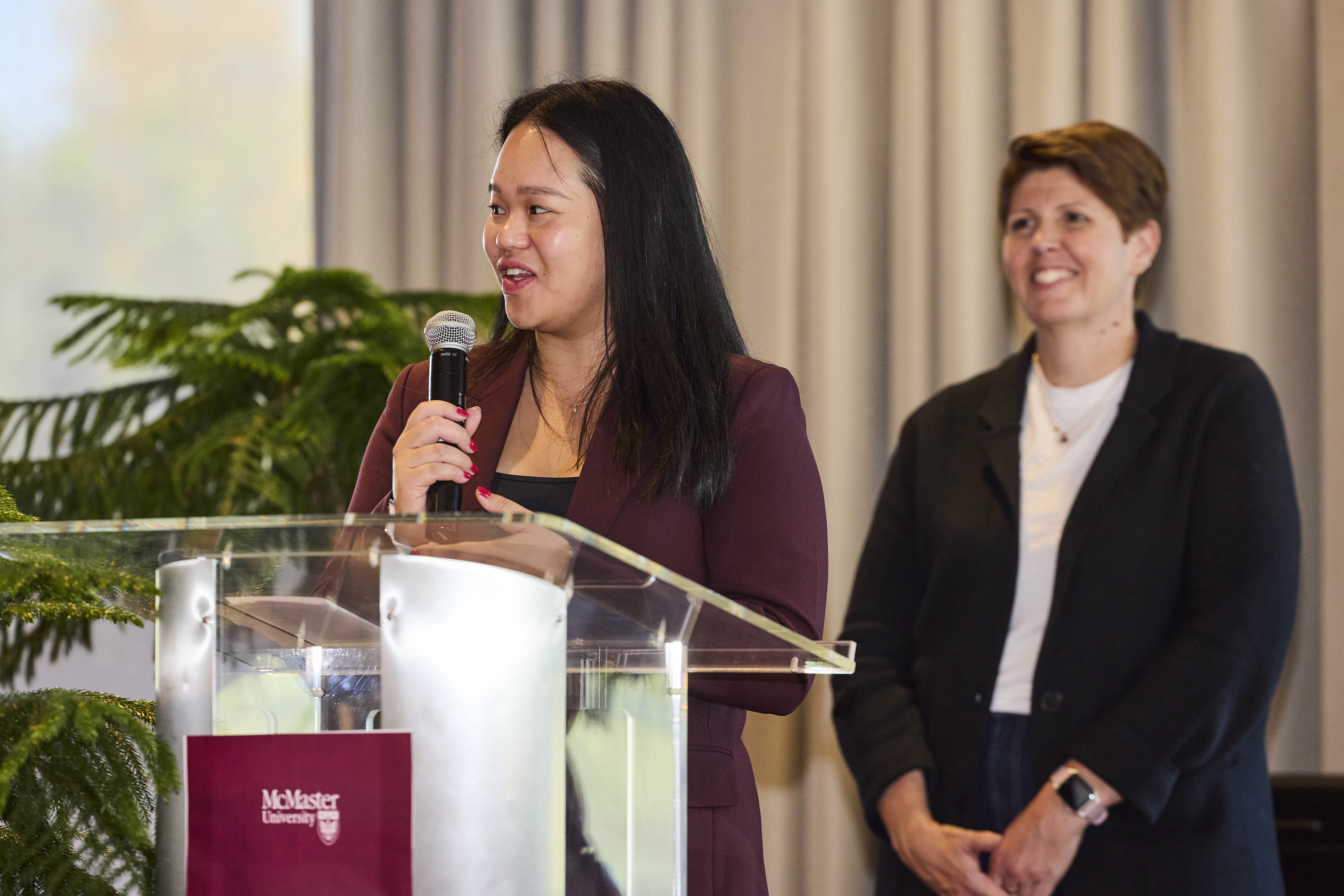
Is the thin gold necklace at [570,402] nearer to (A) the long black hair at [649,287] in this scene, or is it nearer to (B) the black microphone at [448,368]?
(A) the long black hair at [649,287]

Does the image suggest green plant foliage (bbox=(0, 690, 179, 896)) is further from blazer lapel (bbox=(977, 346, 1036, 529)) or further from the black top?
blazer lapel (bbox=(977, 346, 1036, 529))

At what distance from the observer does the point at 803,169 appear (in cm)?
328

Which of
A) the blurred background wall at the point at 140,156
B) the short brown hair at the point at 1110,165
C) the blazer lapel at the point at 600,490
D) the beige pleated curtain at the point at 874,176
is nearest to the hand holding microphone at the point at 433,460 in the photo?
the blazer lapel at the point at 600,490

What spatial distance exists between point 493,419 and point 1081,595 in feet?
3.38

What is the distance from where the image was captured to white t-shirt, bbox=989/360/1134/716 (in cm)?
213

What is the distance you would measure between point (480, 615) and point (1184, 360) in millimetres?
1735

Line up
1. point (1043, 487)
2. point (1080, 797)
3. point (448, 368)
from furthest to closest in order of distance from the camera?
point (1043, 487)
point (1080, 797)
point (448, 368)

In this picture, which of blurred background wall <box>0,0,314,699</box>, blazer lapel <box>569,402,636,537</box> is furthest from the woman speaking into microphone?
blurred background wall <box>0,0,314,699</box>

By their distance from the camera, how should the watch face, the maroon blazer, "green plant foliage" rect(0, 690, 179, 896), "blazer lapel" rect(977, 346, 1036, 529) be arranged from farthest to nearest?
"blazer lapel" rect(977, 346, 1036, 529) → the watch face → the maroon blazer → "green plant foliage" rect(0, 690, 179, 896)

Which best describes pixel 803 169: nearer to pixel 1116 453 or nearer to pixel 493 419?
pixel 1116 453

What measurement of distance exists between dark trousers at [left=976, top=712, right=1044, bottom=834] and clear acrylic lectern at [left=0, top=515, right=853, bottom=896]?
1.18 metres

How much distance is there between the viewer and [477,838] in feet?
2.64

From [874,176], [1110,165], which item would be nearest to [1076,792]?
[1110,165]

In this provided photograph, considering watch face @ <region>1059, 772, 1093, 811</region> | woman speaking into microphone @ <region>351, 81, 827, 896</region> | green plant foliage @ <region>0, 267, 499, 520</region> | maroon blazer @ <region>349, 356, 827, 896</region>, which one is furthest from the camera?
green plant foliage @ <region>0, 267, 499, 520</region>
